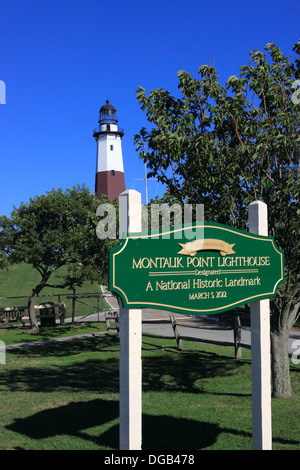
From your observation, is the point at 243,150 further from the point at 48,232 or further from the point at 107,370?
the point at 48,232

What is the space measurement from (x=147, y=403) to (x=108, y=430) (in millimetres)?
1743

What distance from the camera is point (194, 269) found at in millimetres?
5309

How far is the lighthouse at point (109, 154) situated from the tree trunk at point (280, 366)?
2141 inches

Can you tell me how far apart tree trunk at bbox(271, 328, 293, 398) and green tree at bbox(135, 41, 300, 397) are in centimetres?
2

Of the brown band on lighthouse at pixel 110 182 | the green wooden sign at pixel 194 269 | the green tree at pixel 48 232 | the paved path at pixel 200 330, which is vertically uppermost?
the brown band on lighthouse at pixel 110 182

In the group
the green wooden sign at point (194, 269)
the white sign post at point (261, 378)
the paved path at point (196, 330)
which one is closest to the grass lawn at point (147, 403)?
the white sign post at point (261, 378)

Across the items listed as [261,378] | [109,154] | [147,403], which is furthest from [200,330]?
[109,154]

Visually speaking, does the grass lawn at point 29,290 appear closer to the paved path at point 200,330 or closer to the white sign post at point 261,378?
the paved path at point 200,330

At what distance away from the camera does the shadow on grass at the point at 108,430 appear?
7.19 meters

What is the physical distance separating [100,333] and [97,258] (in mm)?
6617

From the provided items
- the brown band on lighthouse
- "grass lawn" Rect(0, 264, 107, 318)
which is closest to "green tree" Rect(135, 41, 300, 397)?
"grass lawn" Rect(0, 264, 107, 318)

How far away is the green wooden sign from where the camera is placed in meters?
4.79

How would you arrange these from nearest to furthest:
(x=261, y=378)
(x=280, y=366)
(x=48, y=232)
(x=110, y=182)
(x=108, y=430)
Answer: (x=261, y=378) < (x=108, y=430) < (x=280, y=366) < (x=48, y=232) < (x=110, y=182)

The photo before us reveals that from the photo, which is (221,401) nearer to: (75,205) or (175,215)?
(175,215)
